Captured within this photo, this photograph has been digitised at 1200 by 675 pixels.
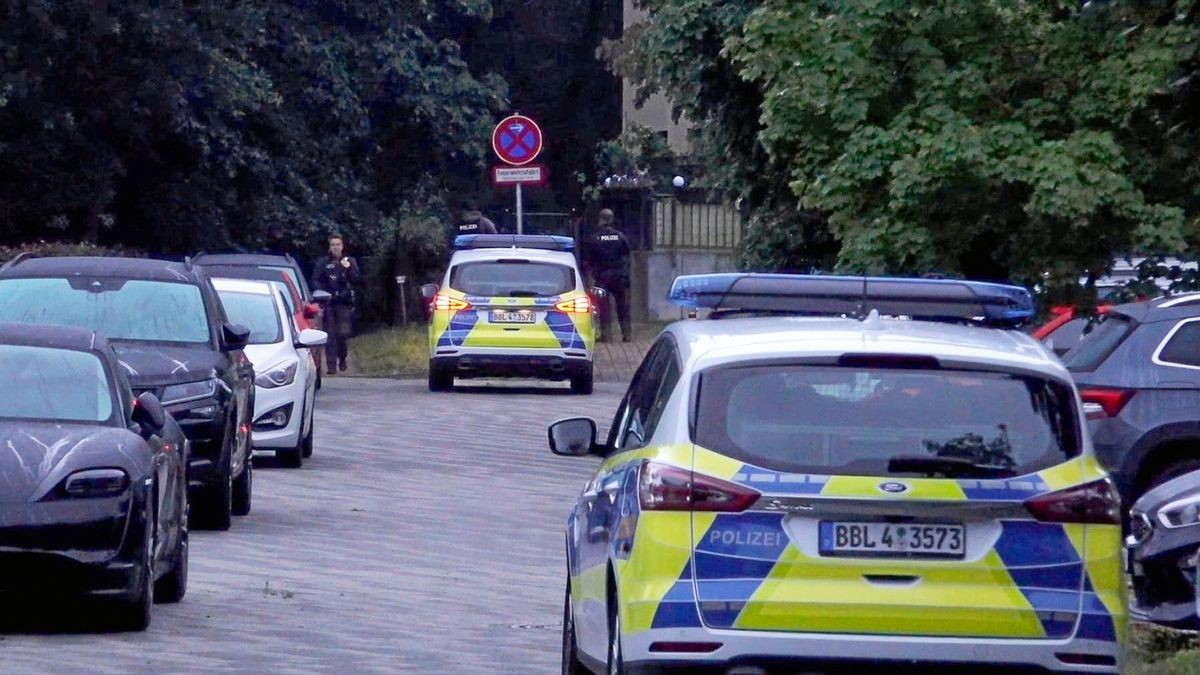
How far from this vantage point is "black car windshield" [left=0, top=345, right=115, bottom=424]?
1066cm

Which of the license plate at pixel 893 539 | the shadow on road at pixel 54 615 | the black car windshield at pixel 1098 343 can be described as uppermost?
the license plate at pixel 893 539

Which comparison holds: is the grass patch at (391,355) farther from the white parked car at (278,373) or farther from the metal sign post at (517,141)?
the white parked car at (278,373)

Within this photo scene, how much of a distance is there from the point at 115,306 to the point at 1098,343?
6.28m

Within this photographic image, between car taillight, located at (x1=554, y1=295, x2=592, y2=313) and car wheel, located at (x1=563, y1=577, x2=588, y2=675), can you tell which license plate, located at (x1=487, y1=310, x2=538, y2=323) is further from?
car wheel, located at (x1=563, y1=577, x2=588, y2=675)

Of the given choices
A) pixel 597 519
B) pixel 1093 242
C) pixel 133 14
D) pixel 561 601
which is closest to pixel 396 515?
pixel 561 601

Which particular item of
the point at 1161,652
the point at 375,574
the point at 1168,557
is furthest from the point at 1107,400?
the point at 375,574

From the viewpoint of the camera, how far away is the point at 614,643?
720cm

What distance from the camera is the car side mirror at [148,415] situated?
10750 mm

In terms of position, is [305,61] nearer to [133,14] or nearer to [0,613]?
[133,14]

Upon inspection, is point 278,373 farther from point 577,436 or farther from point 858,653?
point 858,653

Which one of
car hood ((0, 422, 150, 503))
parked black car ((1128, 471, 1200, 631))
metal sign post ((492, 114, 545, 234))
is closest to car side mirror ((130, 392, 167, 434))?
car hood ((0, 422, 150, 503))

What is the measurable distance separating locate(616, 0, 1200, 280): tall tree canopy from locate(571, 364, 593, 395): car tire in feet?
40.5

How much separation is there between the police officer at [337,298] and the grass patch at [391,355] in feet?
1.28

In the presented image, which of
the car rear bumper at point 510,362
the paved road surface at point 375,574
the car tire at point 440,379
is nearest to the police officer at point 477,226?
the car tire at point 440,379
